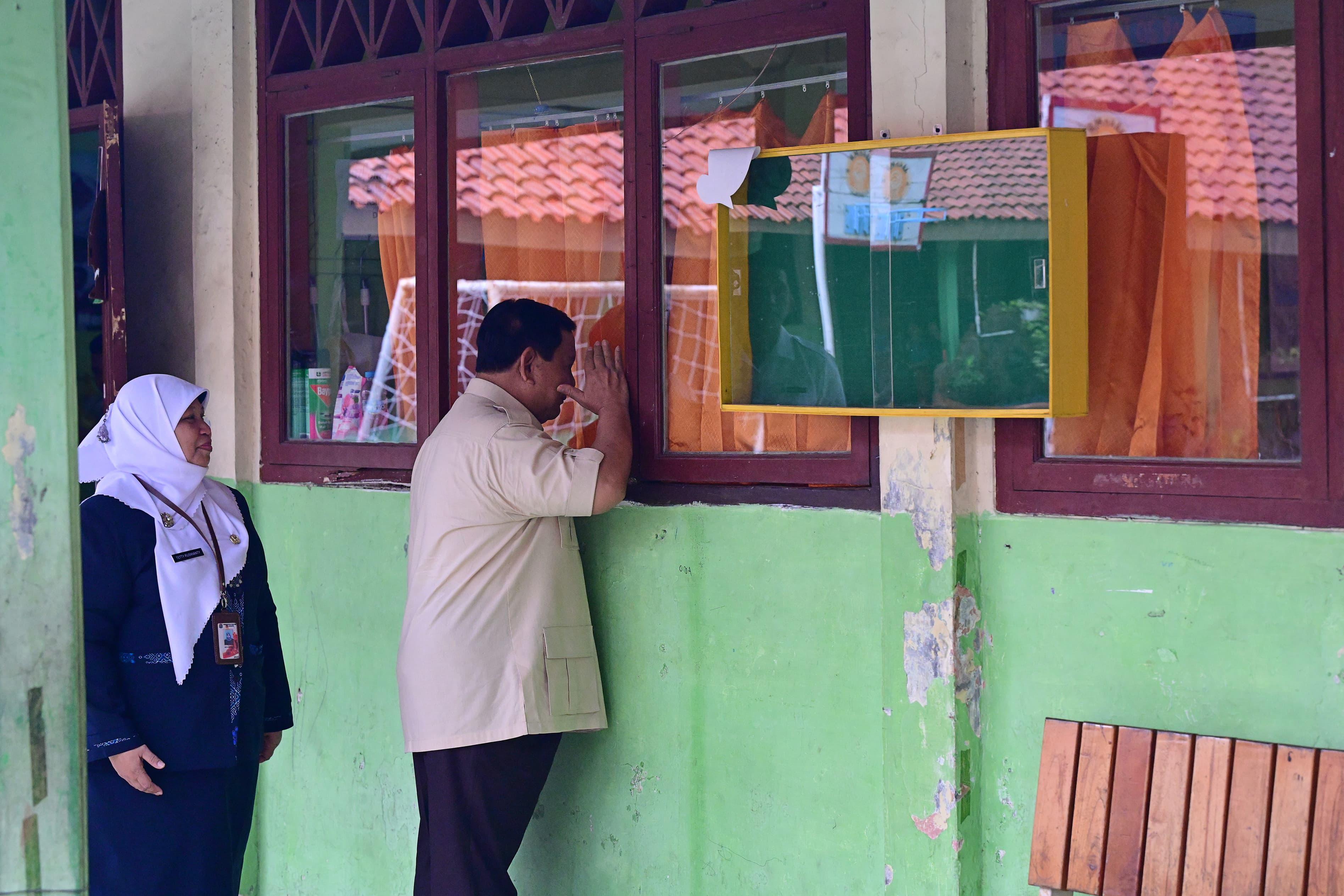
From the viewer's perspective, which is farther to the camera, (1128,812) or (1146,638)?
(1146,638)

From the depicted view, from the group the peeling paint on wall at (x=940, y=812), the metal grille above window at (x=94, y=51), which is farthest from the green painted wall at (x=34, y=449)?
the metal grille above window at (x=94, y=51)

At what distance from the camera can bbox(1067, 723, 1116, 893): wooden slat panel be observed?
227 cm

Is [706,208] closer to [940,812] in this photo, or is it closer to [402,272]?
[402,272]

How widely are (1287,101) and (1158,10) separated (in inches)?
13.8

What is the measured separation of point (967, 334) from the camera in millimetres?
2545

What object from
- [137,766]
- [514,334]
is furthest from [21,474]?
[514,334]

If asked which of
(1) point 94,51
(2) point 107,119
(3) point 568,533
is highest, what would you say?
(1) point 94,51

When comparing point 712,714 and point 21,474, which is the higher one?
point 21,474

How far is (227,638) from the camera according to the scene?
2797 millimetres

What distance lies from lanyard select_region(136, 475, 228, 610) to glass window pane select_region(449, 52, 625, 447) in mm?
853

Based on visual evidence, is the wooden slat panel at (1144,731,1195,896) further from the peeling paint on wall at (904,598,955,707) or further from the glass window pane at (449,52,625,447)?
the glass window pane at (449,52,625,447)

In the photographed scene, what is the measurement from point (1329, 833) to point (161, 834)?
244cm

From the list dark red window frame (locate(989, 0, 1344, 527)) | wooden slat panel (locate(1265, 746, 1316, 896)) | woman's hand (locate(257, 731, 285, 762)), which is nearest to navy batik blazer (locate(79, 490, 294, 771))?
woman's hand (locate(257, 731, 285, 762))

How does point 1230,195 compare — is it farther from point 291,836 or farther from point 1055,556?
point 291,836
